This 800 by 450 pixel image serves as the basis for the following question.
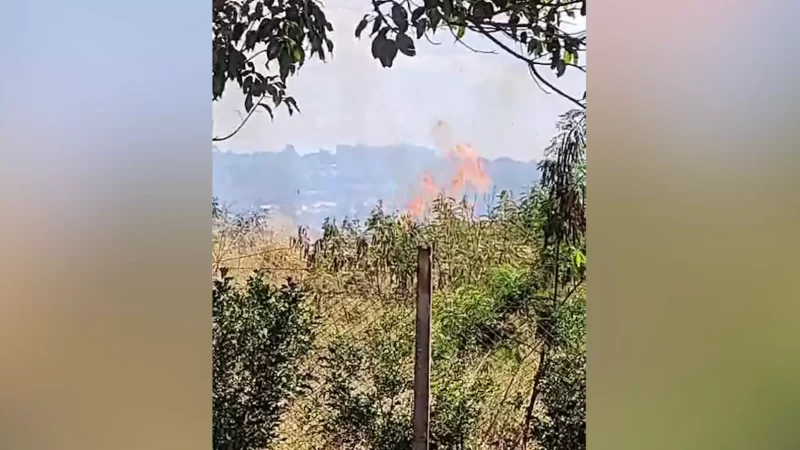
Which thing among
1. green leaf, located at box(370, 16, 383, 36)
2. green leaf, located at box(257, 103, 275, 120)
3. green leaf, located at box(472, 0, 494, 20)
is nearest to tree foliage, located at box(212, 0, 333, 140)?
green leaf, located at box(257, 103, 275, 120)

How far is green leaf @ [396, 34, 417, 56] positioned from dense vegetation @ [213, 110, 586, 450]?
0.37 metres

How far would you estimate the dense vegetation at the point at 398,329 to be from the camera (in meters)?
1.53

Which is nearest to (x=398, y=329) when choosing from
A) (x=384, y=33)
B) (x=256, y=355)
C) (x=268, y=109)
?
(x=256, y=355)

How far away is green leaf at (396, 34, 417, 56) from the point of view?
1.52 meters

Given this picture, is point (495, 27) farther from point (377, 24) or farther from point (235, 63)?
point (235, 63)

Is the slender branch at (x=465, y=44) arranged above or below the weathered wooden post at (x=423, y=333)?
above

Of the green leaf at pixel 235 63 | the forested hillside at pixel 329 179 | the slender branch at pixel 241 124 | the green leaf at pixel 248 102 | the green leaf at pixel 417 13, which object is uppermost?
the green leaf at pixel 417 13

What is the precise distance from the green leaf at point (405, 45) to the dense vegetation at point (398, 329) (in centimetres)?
37

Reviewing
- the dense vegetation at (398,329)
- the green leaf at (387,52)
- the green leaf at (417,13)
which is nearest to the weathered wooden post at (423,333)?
the dense vegetation at (398,329)

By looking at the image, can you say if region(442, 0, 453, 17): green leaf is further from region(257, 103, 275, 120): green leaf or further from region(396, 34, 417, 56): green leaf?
region(257, 103, 275, 120): green leaf

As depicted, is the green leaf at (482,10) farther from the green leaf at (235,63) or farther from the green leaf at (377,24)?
the green leaf at (235,63)

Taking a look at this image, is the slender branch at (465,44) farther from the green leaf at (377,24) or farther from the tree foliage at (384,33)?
the green leaf at (377,24)
